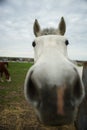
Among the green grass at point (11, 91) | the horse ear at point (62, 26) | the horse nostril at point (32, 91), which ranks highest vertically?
the horse ear at point (62, 26)

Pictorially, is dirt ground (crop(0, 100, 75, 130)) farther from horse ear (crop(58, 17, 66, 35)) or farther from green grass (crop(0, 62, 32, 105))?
horse ear (crop(58, 17, 66, 35))

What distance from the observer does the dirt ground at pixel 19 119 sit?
665cm

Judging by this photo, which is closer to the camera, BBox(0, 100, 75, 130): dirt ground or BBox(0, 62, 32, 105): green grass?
BBox(0, 100, 75, 130): dirt ground

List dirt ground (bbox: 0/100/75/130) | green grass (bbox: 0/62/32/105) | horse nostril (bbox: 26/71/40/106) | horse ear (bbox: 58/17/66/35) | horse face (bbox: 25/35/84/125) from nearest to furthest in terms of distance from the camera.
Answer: horse face (bbox: 25/35/84/125) → horse nostril (bbox: 26/71/40/106) → horse ear (bbox: 58/17/66/35) → dirt ground (bbox: 0/100/75/130) → green grass (bbox: 0/62/32/105)

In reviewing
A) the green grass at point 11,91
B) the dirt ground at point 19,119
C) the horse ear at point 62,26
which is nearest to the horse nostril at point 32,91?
the horse ear at point 62,26

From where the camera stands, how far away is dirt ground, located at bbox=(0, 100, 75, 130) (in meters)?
6.65

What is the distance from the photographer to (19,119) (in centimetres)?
752

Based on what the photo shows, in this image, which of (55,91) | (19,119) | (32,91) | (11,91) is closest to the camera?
(55,91)

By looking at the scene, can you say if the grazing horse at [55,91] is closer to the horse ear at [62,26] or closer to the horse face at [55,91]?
the horse face at [55,91]

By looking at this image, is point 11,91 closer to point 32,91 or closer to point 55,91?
point 32,91

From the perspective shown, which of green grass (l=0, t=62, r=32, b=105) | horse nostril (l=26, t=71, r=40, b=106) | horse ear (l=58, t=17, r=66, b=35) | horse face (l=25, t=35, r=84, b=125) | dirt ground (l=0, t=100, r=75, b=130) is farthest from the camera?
green grass (l=0, t=62, r=32, b=105)

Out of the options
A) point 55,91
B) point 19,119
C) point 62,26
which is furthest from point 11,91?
point 55,91

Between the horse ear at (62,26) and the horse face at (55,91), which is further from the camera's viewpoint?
the horse ear at (62,26)

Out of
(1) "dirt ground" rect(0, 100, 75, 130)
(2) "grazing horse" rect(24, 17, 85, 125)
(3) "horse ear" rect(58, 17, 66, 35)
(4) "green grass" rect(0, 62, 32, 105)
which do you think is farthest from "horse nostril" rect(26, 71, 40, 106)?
(4) "green grass" rect(0, 62, 32, 105)
